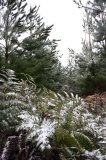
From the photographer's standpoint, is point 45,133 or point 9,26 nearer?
point 45,133

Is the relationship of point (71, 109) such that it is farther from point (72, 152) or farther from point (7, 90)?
point (7, 90)

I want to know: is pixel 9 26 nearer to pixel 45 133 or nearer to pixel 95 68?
pixel 95 68

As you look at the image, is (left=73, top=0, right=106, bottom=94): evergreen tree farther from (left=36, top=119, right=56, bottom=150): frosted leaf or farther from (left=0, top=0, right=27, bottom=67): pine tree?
(left=36, top=119, right=56, bottom=150): frosted leaf

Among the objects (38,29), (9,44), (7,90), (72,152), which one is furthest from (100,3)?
(72,152)

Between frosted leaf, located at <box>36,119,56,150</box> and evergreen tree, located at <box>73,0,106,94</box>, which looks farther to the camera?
evergreen tree, located at <box>73,0,106,94</box>

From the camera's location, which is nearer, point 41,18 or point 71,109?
point 71,109

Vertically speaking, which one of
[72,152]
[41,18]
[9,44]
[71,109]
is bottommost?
[72,152]

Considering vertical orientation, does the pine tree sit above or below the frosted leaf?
above

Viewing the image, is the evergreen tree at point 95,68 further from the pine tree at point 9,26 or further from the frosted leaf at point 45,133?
the frosted leaf at point 45,133

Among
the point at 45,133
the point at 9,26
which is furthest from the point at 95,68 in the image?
the point at 45,133

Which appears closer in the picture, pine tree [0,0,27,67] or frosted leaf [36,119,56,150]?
frosted leaf [36,119,56,150]

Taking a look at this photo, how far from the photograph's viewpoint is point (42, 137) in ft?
12.3

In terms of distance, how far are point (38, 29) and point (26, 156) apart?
15559 millimetres

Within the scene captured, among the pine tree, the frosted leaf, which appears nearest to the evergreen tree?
the pine tree
